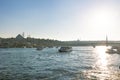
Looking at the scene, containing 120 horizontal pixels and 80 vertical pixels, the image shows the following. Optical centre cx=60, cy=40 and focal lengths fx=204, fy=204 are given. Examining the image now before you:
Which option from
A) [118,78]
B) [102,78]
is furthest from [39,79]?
[118,78]

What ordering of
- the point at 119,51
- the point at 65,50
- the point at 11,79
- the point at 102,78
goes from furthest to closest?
the point at 65,50
the point at 119,51
the point at 102,78
the point at 11,79

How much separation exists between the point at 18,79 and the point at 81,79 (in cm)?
1264

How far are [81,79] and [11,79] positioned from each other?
13991 millimetres

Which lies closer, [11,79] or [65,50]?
[11,79]

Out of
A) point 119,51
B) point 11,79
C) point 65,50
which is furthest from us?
point 65,50

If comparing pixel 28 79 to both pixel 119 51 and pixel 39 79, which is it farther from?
pixel 119 51

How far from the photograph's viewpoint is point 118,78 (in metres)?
42.3

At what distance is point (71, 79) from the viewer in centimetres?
4153

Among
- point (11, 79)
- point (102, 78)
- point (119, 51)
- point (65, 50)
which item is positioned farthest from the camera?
point (65, 50)

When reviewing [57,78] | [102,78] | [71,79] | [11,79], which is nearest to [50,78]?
[57,78]

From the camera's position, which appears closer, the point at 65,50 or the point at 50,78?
the point at 50,78

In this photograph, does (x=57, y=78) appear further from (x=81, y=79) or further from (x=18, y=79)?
(x=18, y=79)

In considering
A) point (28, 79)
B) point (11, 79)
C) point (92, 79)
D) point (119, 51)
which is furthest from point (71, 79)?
point (119, 51)

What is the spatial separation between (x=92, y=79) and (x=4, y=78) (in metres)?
17.8
